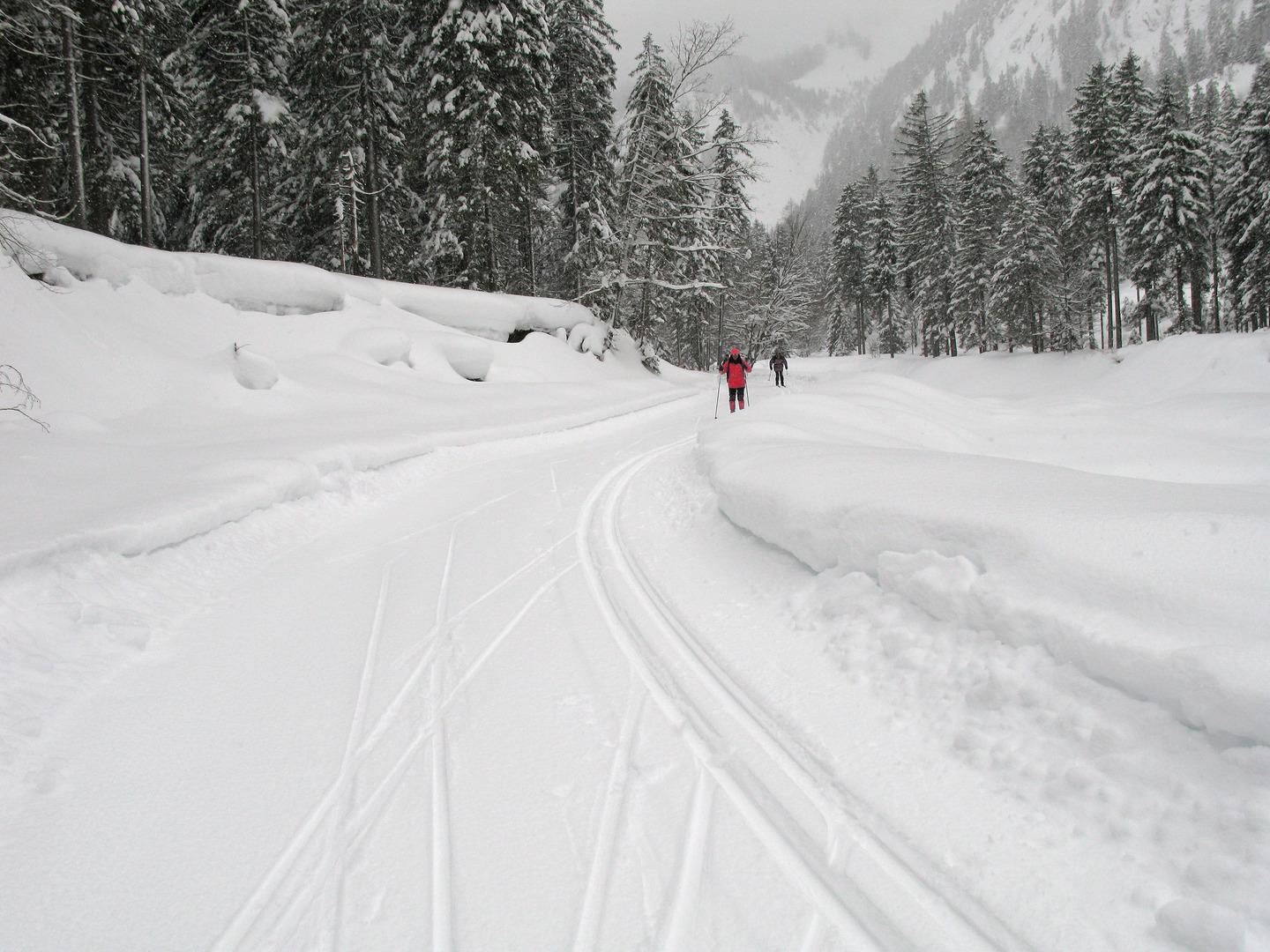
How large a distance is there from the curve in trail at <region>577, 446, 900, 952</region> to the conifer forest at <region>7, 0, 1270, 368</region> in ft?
35.7

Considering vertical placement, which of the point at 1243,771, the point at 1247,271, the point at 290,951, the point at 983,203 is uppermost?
the point at 983,203

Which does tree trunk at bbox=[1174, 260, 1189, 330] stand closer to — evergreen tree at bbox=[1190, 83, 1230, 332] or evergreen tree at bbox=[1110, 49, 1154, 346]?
evergreen tree at bbox=[1190, 83, 1230, 332]

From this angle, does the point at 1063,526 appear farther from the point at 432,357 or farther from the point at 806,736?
the point at 432,357

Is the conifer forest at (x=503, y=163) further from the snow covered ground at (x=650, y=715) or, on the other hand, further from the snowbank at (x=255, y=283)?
the snow covered ground at (x=650, y=715)

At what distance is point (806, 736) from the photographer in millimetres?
3229

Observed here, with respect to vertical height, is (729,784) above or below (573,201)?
below

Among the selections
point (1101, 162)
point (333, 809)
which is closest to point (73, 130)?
point (333, 809)

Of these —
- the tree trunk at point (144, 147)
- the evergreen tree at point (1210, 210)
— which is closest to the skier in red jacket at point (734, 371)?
the tree trunk at point (144, 147)

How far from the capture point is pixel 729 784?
2873mm

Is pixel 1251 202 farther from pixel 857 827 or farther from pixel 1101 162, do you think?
pixel 857 827

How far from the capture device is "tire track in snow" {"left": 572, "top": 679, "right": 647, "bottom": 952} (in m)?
2.15

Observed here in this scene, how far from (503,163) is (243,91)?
8880mm

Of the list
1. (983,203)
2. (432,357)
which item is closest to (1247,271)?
(983,203)

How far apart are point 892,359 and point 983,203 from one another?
12727mm
